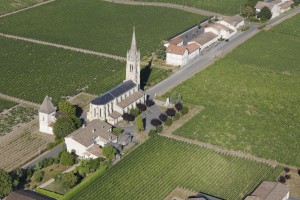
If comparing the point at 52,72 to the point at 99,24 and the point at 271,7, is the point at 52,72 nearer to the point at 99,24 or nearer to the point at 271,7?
the point at 99,24

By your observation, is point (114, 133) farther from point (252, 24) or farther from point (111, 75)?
point (252, 24)

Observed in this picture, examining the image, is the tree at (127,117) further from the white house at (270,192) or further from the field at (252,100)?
the white house at (270,192)

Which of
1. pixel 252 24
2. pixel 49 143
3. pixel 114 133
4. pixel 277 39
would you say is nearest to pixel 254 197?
pixel 114 133

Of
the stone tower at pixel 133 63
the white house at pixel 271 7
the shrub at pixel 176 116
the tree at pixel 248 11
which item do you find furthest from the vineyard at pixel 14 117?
the white house at pixel 271 7

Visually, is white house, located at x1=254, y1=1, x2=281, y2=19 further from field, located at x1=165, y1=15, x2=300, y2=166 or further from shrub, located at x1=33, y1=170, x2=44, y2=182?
shrub, located at x1=33, y1=170, x2=44, y2=182

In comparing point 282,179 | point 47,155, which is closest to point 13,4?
point 47,155
